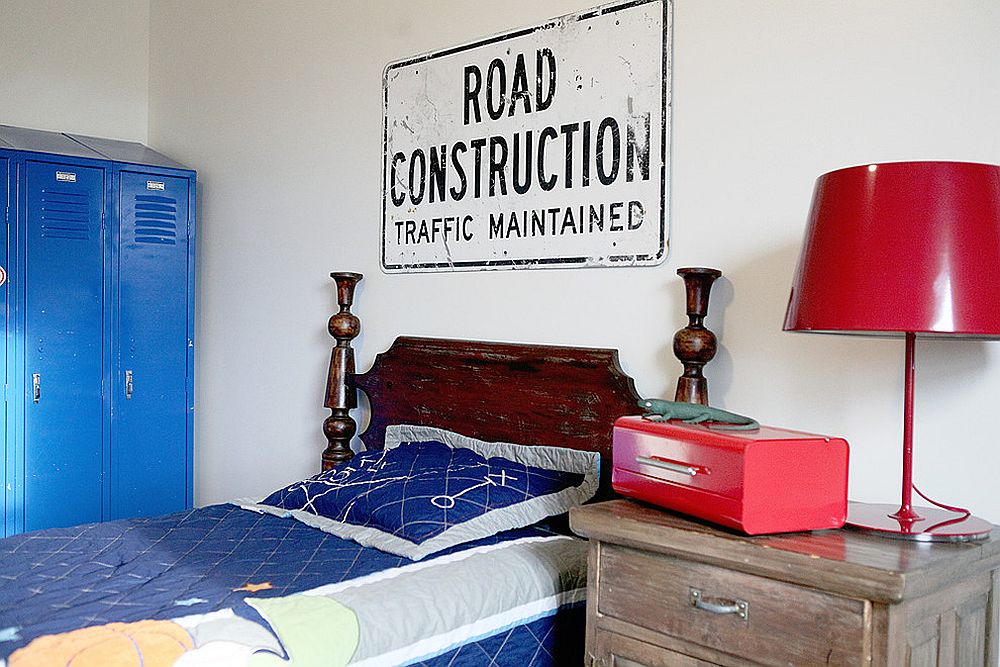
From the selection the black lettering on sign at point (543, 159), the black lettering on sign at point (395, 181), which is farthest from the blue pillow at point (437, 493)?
the black lettering on sign at point (395, 181)

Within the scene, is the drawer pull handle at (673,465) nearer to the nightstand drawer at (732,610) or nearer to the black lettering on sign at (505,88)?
the nightstand drawer at (732,610)

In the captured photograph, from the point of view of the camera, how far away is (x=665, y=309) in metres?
2.39

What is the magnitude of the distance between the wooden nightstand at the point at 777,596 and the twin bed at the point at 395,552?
0.90ft

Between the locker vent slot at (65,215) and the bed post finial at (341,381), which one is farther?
the locker vent slot at (65,215)

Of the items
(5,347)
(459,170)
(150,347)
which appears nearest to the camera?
(459,170)

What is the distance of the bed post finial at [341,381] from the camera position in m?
3.09

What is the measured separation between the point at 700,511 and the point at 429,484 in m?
0.79

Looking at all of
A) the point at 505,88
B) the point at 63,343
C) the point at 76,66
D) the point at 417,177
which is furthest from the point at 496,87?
the point at 76,66

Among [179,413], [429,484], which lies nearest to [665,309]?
[429,484]

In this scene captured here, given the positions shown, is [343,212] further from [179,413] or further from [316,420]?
[179,413]

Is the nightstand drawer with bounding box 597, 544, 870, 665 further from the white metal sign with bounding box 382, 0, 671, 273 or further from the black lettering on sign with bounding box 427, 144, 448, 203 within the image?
the black lettering on sign with bounding box 427, 144, 448, 203

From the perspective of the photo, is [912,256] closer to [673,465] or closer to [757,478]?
[757,478]

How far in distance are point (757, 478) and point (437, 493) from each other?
86cm

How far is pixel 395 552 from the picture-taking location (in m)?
2.05
